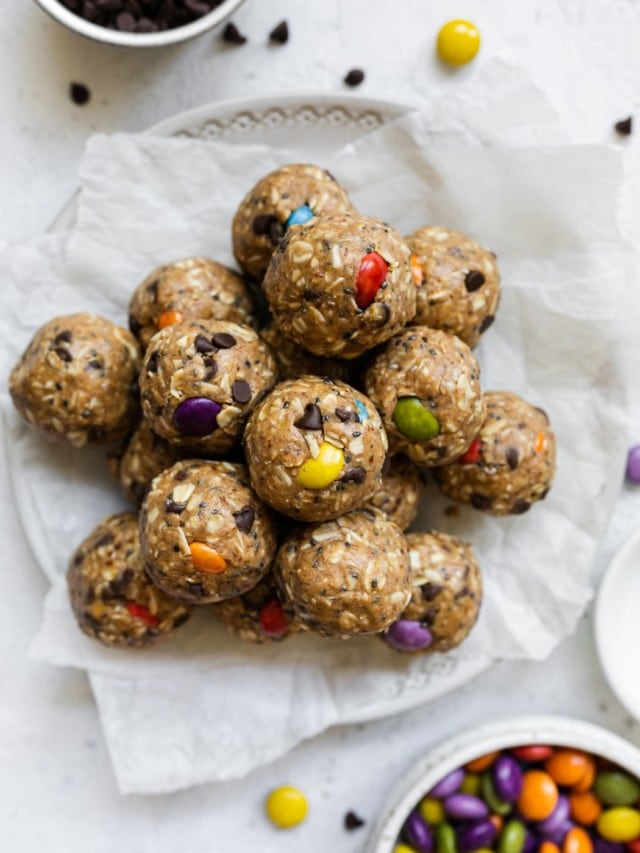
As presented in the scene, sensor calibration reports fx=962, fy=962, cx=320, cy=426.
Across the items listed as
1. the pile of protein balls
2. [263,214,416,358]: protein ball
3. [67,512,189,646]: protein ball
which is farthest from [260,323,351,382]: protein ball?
[67,512,189,646]: protein ball

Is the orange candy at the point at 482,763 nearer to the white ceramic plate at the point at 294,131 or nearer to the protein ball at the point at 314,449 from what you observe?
the white ceramic plate at the point at 294,131

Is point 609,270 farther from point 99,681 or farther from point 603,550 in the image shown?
point 99,681

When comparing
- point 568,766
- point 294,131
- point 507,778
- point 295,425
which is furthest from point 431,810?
point 294,131

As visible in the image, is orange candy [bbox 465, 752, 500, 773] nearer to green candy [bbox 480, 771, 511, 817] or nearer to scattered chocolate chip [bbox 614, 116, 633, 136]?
green candy [bbox 480, 771, 511, 817]

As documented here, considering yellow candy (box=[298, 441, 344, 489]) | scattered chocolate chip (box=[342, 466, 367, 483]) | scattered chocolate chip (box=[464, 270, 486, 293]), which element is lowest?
scattered chocolate chip (box=[342, 466, 367, 483])

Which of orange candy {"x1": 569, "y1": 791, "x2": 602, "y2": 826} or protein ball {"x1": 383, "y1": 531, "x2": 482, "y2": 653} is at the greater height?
protein ball {"x1": 383, "y1": 531, "x2": 482, "y2": 653}

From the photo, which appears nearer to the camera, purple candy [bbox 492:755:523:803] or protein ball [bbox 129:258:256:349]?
protein ball [bbox 129:258:256:349]
